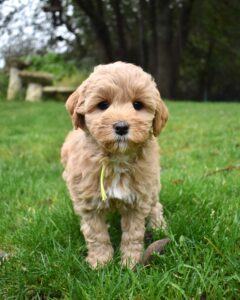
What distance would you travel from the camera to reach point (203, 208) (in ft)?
12.5

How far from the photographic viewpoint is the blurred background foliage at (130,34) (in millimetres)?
19516

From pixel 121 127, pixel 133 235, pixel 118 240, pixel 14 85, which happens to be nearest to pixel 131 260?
pixel 133 235

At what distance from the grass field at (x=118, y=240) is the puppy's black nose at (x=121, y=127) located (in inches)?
→ 30.6

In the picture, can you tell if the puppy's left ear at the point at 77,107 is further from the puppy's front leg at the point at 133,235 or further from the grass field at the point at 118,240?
the grass field at the point at 118,240

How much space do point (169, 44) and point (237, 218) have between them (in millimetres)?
17465

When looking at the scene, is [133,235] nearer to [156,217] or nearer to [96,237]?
[96,237]

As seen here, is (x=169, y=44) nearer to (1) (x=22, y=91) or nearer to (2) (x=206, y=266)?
(1) (x=22, y=91)

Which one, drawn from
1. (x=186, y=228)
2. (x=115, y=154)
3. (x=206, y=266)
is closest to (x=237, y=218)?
(x=186, y=228)

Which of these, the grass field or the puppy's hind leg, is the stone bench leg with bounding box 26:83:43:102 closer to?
the grass field

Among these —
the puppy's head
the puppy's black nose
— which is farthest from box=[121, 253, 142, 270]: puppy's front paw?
the puppy's black nose

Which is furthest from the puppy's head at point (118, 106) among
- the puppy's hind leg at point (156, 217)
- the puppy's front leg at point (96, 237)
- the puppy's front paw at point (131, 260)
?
the puppy's hind leg at point (156, 217)

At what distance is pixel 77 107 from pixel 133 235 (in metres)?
0.90

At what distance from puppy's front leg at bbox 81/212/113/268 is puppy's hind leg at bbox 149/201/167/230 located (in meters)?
0.48

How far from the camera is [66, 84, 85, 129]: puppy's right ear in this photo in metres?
3.12
